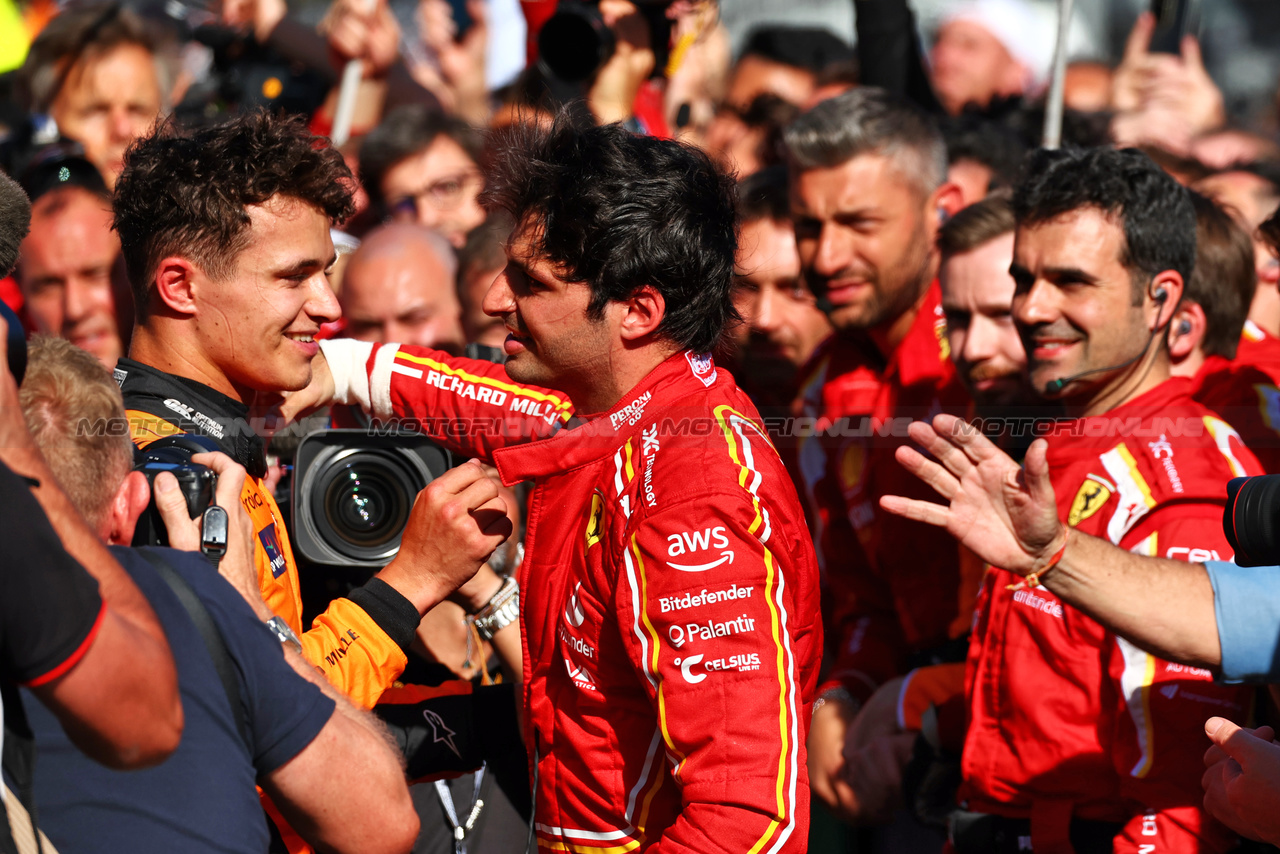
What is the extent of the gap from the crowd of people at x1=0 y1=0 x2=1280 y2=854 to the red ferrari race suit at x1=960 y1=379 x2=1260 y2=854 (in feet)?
0.04

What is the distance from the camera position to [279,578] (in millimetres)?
2455

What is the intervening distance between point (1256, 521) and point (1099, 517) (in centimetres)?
72

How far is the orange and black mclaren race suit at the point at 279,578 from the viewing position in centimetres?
230

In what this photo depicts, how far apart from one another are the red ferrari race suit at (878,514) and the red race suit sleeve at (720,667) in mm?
1775

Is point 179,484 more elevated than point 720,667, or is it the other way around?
point 179,484

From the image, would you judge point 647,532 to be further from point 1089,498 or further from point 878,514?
point 878,514

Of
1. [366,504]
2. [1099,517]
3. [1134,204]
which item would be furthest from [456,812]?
[1134,204]

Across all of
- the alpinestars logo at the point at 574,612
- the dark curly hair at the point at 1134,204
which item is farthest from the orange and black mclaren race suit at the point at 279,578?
the dark curly hair at the point at 1134,204

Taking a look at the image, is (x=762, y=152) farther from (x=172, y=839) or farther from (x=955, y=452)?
(x=172, y=839)

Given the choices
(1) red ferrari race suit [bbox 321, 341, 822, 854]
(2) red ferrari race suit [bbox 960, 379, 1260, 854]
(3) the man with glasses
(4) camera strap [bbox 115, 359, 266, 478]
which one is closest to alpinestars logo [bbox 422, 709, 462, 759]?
(1) red ferrari race suit [bbox 321, 341, 822, 854]

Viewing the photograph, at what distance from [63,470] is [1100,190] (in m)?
2.63

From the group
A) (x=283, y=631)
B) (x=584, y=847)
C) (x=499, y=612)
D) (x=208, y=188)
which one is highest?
(x=208, y=188)

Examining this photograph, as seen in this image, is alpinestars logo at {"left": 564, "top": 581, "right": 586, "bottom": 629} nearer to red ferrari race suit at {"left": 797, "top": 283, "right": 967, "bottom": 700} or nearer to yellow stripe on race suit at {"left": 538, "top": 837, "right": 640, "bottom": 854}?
yellow stripe on race suit at {"left": 538, "top": 837, "right": 640, "bottom": 854}

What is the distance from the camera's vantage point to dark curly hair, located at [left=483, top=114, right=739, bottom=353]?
2406 mm
